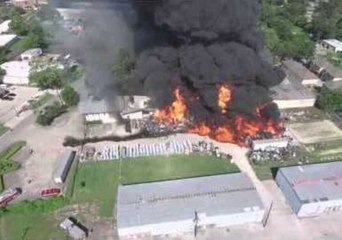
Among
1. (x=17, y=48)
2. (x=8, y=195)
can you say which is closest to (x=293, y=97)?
(x=8, y=195)

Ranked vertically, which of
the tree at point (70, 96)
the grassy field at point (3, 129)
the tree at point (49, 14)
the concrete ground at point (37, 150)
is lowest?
the grassy field at point (3, 129)

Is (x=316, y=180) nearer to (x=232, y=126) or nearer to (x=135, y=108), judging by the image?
(x=232, y=126)

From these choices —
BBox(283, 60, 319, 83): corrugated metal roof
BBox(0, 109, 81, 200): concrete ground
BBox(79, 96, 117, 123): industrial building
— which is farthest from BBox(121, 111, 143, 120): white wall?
BBox(283, 60, 319, 83): corrugated metal roof

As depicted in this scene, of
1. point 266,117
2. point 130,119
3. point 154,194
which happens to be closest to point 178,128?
point 130,119

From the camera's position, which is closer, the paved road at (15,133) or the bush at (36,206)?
the bush at (36,206)

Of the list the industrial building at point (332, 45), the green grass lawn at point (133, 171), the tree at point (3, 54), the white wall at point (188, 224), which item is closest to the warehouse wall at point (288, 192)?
the white wall at point (188, 224)

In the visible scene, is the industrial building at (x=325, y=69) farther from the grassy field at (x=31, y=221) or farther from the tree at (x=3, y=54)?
the tree at (x=3, y=54)
